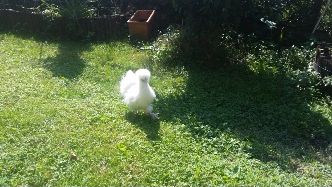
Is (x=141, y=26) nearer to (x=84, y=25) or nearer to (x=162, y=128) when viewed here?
(x=84, y=25)

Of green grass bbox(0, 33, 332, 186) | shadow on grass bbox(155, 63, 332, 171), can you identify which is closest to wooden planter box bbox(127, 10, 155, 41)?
green grass bbox(0, 33, 332, 186)

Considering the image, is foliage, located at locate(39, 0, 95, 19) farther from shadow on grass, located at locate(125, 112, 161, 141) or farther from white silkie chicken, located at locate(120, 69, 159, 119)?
shadow on grass, located at locate(125, 112, 161, 141)

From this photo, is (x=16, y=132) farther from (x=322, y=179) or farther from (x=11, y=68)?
(x=322, y=179)

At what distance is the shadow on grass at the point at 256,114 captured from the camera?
14.7ft

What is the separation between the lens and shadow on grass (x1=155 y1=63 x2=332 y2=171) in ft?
14.7

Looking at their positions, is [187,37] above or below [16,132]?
above

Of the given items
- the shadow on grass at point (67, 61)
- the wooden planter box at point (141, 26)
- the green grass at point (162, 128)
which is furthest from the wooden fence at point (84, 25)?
the green grass at point (162, 128)

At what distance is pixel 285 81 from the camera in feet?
20.6

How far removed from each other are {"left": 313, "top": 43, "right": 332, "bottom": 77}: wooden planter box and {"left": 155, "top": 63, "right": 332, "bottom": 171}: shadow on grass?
0.55 metres

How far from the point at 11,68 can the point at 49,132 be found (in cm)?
279

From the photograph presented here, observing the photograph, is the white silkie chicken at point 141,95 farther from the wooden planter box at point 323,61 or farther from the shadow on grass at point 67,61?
the wooden planter box at point 323,61

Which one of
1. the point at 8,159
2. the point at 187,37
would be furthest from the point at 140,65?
the point at 8,159

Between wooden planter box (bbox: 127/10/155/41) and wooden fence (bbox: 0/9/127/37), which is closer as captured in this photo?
wooden planter box (bbox: 127/10/155/41)

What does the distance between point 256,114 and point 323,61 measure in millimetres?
1919
